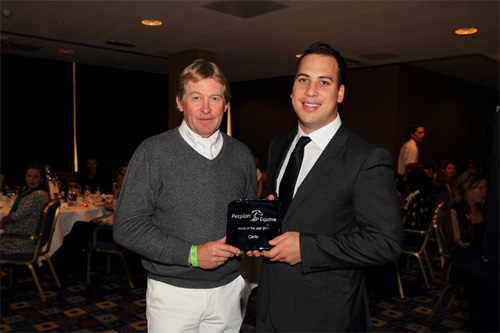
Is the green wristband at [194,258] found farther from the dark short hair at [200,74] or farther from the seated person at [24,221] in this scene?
the seated person at [24,221]

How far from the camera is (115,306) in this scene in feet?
14.3

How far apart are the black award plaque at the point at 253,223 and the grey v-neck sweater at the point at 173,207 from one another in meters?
0.22

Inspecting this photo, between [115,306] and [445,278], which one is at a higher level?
[445,278]

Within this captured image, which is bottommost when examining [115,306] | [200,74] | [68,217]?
[115,306]

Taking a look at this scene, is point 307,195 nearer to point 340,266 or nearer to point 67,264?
point 340,266

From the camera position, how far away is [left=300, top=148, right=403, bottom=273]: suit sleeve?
1438 millimetres

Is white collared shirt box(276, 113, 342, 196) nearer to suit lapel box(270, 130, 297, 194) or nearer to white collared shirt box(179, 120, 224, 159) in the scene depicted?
suit lapel box(270, 130, 297, 194)

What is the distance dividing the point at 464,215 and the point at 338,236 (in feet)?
10.3

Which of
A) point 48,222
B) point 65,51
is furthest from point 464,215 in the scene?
point 65,51

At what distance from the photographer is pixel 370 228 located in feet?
4.76

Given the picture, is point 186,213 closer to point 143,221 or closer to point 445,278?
point 143,221

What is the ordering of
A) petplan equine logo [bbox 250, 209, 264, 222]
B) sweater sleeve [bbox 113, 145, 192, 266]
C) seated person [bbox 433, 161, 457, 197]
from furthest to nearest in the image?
seated person [bbox 433, 161, 457, 197] → sweater sleeve [bbox 113, 145, 192, 266] → petplan equine logo [bbox 250, 209, 264, 222]

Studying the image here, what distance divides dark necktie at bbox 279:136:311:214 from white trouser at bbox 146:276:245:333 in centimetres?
50

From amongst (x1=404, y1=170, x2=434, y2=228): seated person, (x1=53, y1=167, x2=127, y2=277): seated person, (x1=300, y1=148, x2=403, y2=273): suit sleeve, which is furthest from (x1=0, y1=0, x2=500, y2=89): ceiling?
(x1=300, y1=148, x2=403, y2=273): suit sleeve
